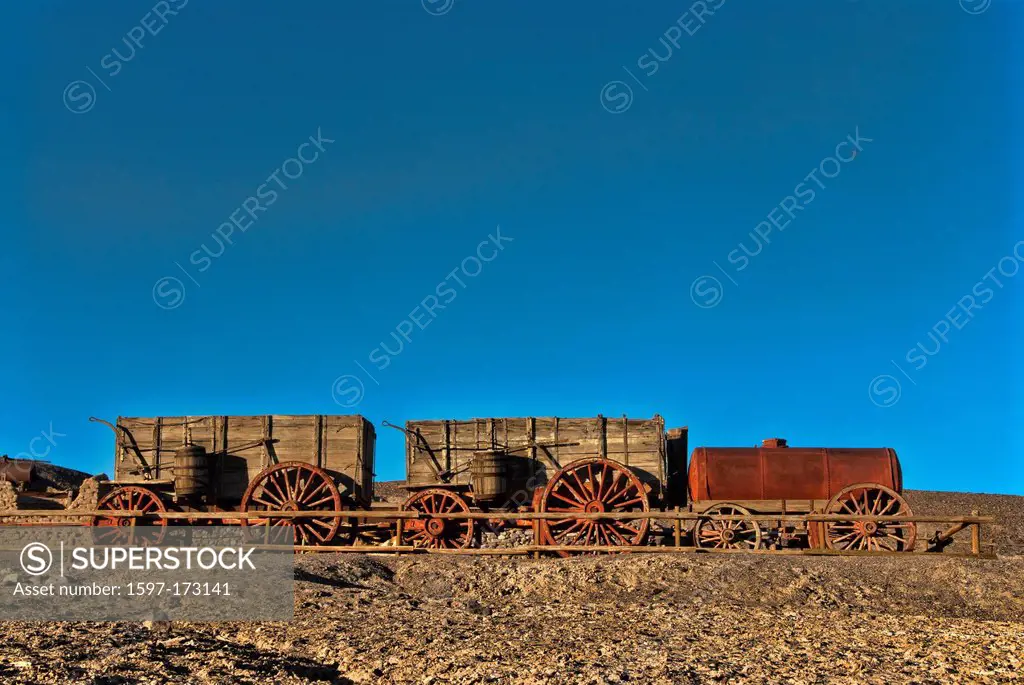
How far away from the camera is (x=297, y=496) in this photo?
60.6 feet

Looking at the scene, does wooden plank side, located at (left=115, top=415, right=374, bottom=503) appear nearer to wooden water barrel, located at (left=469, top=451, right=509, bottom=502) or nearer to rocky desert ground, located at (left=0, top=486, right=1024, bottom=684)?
wooden water barrel, located at (left=469, top=451, right=509, bottom=502)

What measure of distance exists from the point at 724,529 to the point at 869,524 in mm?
2657

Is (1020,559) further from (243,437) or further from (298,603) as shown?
(243,437)

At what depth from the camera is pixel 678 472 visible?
19031 mm

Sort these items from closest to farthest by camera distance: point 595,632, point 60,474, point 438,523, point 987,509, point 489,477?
point 595,632, point 438,523, point 489,477, point 987,509, point 60,474

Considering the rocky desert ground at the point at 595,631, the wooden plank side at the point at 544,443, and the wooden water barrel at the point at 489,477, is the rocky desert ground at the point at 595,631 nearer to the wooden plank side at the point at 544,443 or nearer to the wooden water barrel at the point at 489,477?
the wooden water barrel at the point at 489,477

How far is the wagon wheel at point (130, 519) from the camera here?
59.4 feet

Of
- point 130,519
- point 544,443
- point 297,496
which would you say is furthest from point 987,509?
point 130,519

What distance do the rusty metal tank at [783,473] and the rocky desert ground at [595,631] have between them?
4.21 meters

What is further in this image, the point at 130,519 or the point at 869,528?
the point at 130,519

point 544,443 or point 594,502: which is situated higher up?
point 544,443

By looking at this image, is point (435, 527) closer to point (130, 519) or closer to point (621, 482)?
point (621, 482)

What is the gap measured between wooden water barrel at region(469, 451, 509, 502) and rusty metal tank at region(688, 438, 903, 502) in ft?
12.5

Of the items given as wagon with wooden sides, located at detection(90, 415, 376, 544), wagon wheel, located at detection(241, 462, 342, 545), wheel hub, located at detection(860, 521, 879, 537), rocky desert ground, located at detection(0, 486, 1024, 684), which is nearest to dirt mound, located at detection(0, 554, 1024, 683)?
rocky desert ground, located at detection(0, 486, 1024, 684)
